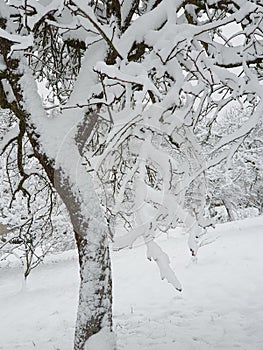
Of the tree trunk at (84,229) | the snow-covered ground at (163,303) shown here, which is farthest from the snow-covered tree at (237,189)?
the tree trunk at (84,229)

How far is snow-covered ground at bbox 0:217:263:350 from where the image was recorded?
500 cm

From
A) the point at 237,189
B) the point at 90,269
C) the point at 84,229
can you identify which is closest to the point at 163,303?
the point at 90,269

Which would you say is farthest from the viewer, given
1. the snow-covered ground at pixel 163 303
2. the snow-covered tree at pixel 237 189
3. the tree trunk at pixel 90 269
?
the snow-covered tree at pixel 237 189

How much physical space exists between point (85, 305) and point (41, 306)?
18.9 ft

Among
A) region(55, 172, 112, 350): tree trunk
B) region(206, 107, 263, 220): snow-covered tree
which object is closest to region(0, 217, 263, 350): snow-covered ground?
region(55, 172, 112, 350): tree trunk

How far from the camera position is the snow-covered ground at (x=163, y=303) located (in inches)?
197

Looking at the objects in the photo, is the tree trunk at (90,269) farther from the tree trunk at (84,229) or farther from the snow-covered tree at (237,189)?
the snow-covered tree at (237,189)

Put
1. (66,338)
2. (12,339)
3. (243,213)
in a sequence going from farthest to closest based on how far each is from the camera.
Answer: (243,213) → (12,339) → (66,338)

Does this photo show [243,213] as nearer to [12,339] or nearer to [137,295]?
[137,295]

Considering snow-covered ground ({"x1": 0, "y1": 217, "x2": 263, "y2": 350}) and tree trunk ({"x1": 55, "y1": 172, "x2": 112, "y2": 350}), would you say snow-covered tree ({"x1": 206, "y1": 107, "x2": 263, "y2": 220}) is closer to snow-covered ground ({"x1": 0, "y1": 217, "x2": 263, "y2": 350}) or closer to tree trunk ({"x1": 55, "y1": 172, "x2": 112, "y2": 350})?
snow-covered ground ({"x1": 0, "y1": 217, "x2": 263, "y2": 350})

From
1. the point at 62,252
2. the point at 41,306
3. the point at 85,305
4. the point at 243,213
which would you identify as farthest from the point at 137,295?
the point at 243,213

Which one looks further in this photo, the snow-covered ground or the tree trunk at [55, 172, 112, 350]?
the snow-covered ground

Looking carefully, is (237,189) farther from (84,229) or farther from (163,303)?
(84,229)

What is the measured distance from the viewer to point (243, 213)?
2311 centimetres
